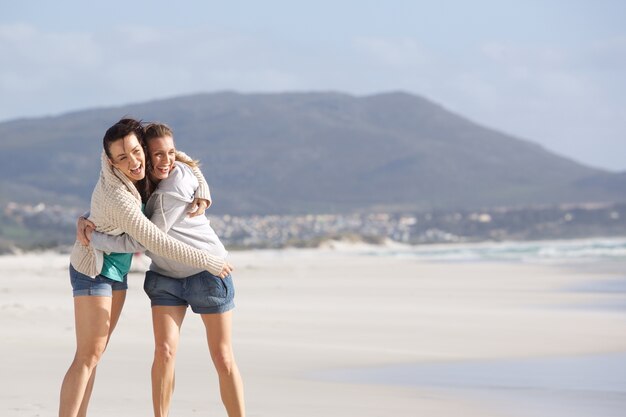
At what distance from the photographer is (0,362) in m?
8.98

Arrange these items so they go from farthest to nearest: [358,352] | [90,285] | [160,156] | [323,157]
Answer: [323,157] → [358,352] → [160,156] → [90,285]

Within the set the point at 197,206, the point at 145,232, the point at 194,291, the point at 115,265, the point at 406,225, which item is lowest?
the point at 194,291

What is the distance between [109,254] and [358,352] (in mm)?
4524

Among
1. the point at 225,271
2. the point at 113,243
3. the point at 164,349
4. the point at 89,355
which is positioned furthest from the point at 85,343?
the point at 225,271

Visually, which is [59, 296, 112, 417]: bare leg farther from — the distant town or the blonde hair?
the distant town

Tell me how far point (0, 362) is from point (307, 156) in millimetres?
96355

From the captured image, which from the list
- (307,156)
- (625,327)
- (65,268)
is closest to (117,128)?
(625,327)

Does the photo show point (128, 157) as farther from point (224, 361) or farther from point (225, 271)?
point (224, 361)

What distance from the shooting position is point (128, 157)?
5.91 meters

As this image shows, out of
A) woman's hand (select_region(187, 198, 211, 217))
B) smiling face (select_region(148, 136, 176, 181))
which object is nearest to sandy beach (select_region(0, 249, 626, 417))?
woman's hand (select_region(187, 198, 211, 217))

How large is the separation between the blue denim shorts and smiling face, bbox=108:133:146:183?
1.57 ft

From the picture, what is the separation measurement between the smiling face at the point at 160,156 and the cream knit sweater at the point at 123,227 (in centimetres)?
15

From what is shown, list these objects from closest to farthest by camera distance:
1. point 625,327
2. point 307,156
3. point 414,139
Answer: point 625,327 → point 307,156 → point 414,139

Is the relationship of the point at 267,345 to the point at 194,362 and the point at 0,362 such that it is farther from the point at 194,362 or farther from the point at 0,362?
the point at 0,362
